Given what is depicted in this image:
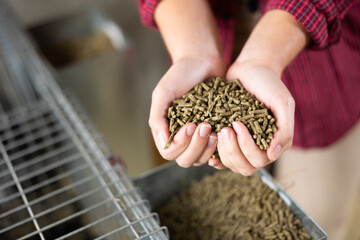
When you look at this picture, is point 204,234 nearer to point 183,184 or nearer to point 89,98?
point 183,184

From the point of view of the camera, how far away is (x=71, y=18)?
1.71 m

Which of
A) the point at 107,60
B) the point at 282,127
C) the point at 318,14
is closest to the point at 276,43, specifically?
the point at 318,14

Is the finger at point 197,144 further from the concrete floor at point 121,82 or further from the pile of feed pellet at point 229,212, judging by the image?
the concrete floor at point 121,82

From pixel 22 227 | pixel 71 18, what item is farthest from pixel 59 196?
pixel 71 18

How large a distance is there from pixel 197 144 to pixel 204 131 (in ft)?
0.08

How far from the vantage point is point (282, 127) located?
63 cm

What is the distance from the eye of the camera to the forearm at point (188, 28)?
2.65 feet

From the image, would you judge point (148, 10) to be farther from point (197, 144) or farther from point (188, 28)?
point (197, 144)

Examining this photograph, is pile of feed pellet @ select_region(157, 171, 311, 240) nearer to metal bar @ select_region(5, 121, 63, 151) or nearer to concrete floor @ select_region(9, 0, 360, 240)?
metal bar @ select_region(5, 121, 63, 151)

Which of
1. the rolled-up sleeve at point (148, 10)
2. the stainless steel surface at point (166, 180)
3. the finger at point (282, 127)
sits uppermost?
the rolled-up sleeve at point (148, 10)

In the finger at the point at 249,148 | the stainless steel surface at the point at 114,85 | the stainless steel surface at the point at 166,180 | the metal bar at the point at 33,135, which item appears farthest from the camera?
the stainless steel surface at the point at 114,85

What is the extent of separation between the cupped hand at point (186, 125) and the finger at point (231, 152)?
0.02 metres

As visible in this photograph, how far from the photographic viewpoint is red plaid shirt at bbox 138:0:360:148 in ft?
3.25

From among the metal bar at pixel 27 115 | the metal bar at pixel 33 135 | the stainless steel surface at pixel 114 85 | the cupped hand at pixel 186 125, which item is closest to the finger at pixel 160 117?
the cupped hand at pixel 186 125
